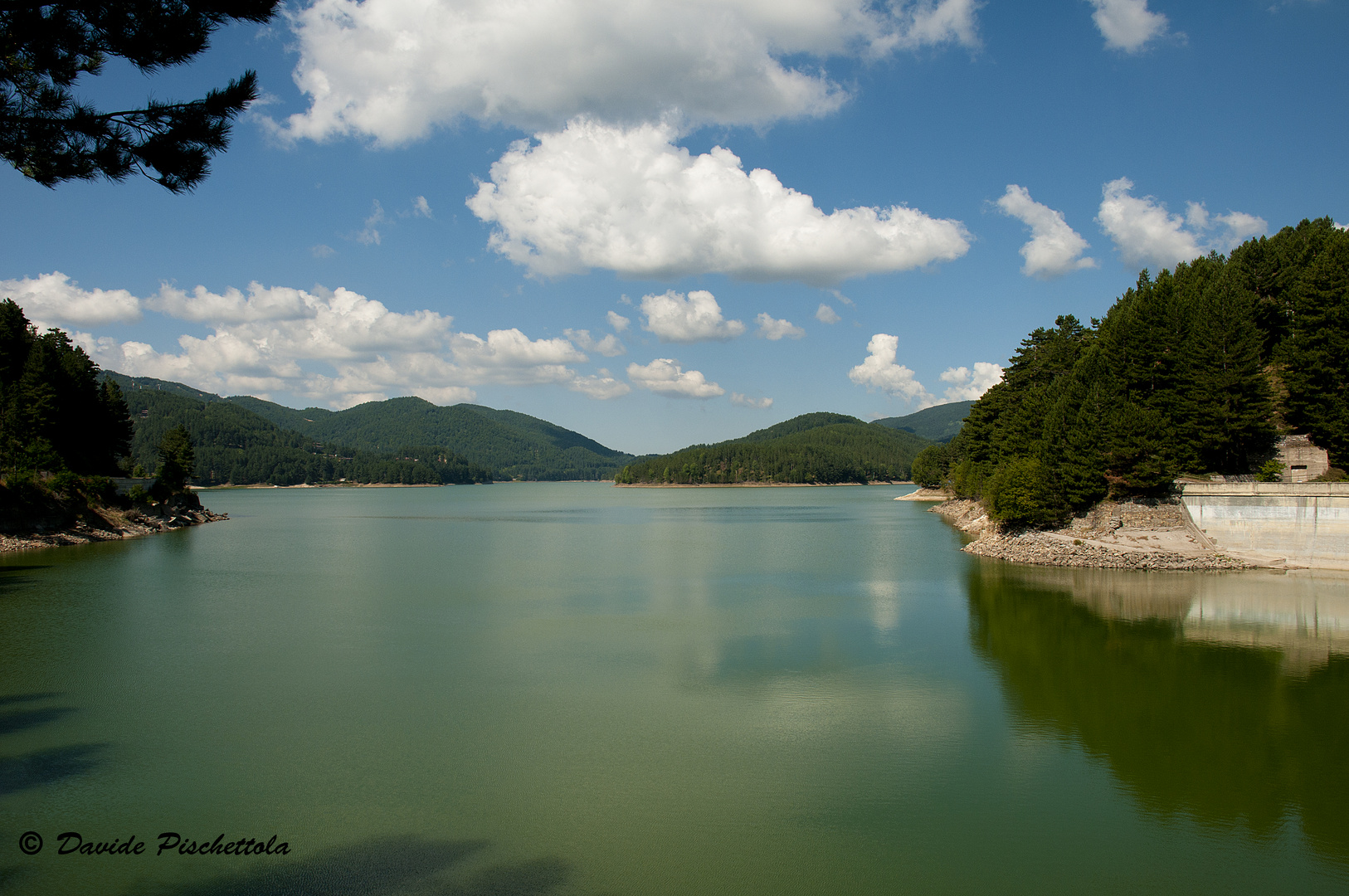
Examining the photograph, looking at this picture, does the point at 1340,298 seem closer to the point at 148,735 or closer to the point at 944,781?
the point at 944,781

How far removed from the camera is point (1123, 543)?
32969mm

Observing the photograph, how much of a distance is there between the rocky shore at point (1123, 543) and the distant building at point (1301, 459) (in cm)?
649

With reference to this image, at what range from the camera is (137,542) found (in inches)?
1789

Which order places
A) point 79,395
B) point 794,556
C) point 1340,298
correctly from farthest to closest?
point 79,395
point 794,556
point 1340,298

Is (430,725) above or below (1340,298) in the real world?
below

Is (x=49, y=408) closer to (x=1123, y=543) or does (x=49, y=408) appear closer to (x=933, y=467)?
(x=1123, y=543)

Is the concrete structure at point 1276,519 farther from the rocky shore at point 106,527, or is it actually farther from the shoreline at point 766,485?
the shoreline at point 766,485

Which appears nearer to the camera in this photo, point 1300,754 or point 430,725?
point 1300,754

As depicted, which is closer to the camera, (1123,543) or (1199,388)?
(1123,543)

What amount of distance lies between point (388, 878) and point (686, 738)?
18.5 ft

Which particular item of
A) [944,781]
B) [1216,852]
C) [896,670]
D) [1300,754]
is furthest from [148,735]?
[1300,754]

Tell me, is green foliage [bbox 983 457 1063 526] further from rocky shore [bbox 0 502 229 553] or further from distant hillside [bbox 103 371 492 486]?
distant hillside [bbox 103 371 492 486]

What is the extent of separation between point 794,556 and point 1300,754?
89.5ft

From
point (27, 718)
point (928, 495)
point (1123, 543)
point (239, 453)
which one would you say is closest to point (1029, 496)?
point (1123, 543)
